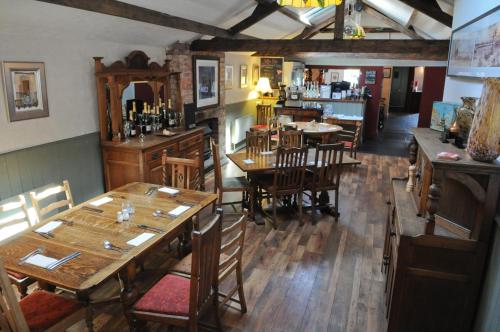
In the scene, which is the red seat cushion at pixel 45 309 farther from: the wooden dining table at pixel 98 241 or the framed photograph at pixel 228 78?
the framed photograph at pixel 228 78

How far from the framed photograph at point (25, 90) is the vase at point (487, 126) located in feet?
11.5

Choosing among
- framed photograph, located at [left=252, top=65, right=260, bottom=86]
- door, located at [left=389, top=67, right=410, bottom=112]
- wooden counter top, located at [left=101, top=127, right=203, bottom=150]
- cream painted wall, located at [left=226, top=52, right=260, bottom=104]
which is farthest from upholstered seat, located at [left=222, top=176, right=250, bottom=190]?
door, located at [left=389, top=67, right=410, bottom=112]

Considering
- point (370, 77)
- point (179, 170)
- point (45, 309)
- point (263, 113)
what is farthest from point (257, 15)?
point (45, 309)

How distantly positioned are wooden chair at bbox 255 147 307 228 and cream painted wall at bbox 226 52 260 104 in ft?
12.2

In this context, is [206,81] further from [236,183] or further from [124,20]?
[236,183]

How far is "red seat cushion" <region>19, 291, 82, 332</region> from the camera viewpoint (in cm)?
198

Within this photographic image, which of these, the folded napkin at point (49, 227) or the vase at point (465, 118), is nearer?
the vase at point (465, 118)

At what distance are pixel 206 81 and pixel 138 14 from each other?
2430 millimetres

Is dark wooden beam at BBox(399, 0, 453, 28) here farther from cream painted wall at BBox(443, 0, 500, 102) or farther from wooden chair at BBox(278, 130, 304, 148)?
wooden chair at BBox(278, 130, 304, 148)

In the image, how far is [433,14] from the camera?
16.5ft

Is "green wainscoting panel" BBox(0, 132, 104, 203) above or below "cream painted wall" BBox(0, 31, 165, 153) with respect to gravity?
below

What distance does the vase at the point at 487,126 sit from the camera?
174 cm

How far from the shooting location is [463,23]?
128 inches

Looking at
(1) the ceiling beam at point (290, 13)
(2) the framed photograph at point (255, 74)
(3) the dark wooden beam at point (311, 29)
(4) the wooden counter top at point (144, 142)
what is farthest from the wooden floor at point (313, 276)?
(3) the dark wooden beam at point (311, 29)
